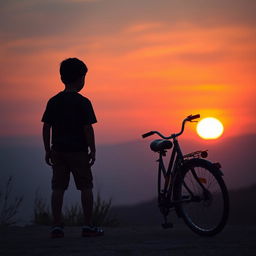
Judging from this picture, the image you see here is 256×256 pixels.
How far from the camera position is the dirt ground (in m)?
6.25

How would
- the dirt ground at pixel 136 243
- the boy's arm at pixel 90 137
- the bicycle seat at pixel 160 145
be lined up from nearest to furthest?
the dirt ground at pixel 136 243, the boy's arm at pixel 90 137, the bicycle seat at pixel 160 145

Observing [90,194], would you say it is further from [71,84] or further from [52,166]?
[71,84]

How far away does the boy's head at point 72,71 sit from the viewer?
24.6 feet

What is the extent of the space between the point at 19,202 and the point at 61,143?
366 centimetres

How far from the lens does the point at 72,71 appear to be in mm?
7477

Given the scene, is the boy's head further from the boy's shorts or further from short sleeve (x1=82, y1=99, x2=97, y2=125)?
the boy's shorts

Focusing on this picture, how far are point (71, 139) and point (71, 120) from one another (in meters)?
0.22

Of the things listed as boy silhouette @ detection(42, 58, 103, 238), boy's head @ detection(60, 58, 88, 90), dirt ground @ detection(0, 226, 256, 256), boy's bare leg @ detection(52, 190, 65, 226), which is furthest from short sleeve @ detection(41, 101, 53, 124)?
dirt ground @ detection(0, 226, 256, 256)

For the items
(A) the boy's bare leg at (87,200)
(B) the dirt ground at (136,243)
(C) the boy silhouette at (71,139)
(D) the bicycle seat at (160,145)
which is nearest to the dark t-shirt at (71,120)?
(C) the boy silhouette at (71,139)

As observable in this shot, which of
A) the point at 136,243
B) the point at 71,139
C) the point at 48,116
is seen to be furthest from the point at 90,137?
the point at 136,243

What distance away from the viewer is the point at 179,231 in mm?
7973

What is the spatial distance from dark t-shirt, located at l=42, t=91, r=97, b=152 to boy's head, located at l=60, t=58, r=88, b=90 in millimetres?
148

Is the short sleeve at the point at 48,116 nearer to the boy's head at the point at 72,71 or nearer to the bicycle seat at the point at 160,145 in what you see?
the boy's head at the point at 72,71

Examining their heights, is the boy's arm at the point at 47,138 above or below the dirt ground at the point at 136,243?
above
